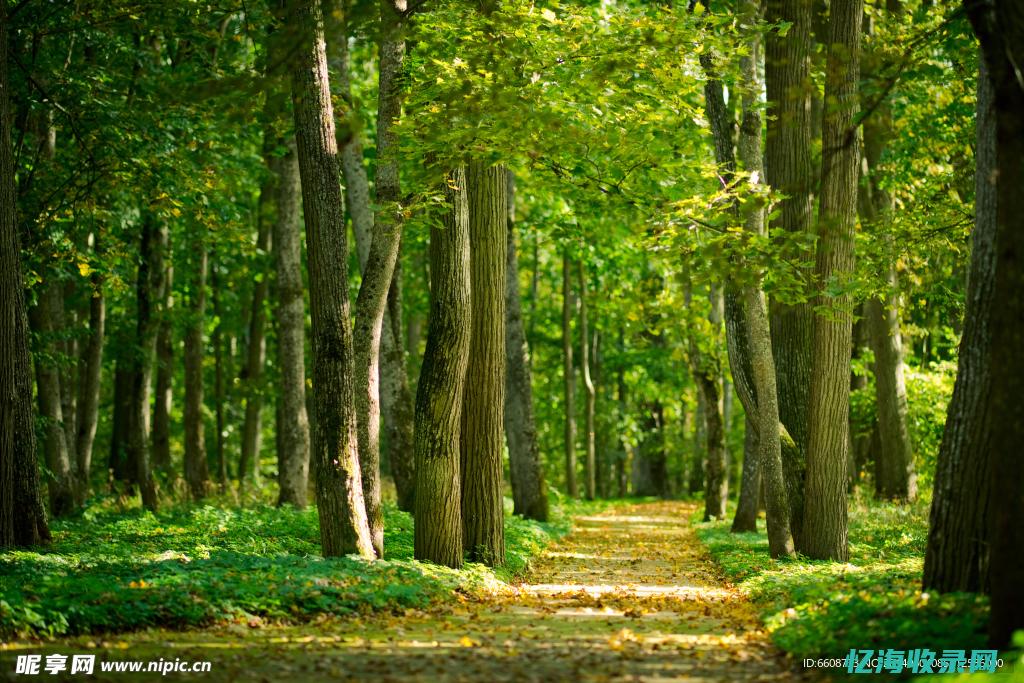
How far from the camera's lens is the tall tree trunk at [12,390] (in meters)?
10.8

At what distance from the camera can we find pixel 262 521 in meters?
15.6

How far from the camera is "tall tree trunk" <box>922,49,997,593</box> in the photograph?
7133 mm

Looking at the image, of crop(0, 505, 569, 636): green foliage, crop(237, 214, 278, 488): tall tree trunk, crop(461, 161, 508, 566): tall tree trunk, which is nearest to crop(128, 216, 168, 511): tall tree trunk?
crop(237, 214, 278, 488): tall tree trunk

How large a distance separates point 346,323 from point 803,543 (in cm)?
727

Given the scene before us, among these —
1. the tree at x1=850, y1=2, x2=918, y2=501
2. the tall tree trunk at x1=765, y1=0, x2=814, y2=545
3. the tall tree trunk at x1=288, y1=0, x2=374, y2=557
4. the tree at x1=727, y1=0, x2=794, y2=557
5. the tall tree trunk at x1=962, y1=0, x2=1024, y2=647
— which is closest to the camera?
the tall tree trunk at x1=962, y1=0, x2=1024, y2=647

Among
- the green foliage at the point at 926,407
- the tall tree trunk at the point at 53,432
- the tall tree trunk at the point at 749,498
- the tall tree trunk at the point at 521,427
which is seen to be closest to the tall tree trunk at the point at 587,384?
the green foliage at the point at 926,407

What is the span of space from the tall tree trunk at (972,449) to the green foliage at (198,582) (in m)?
4.95

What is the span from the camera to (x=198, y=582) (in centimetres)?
842

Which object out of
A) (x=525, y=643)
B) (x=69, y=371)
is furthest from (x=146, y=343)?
(x=525, y=643)

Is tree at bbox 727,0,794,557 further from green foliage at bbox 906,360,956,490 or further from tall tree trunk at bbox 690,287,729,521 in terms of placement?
green foliage at bbox 906,360,956,490

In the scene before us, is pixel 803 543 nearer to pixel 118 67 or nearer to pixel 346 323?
pixel 346 323

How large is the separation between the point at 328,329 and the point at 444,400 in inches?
69.2

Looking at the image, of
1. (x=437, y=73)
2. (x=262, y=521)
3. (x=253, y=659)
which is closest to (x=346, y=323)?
(x=437, y=73)

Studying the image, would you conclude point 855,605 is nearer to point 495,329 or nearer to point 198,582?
point 198,582
